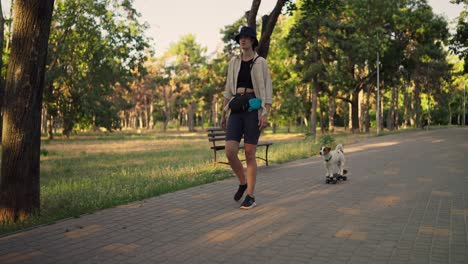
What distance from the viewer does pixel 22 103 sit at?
5488 millimetres

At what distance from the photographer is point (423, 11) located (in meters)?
41.5

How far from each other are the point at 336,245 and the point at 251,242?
0.83 metres

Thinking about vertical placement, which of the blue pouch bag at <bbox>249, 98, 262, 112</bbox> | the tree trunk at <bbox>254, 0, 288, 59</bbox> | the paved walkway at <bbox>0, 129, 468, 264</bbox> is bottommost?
the paved walkway at <bbox>0, 129, 468, 264</bbox>

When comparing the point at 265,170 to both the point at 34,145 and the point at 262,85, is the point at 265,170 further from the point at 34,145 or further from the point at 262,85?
the point at 34,145

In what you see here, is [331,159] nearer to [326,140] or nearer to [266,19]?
A: [326,140]

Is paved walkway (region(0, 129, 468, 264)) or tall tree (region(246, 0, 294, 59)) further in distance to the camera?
tall tree (region(246, 0, 294, 59))

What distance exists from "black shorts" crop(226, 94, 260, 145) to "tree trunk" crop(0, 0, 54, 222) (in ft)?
8.26

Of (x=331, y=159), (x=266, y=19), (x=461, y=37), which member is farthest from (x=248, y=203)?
(x=461, y=37)

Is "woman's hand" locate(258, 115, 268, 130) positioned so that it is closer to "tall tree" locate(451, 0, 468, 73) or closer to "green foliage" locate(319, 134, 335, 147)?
"green foliage" locate(319, 134, 335, 147)

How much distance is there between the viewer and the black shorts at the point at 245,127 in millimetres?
6395

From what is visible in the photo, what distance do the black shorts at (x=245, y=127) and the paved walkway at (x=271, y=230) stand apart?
979 millimetres

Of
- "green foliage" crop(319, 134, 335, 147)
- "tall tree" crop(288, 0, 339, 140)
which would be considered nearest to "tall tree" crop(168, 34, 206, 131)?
"tall tree" crop(288, 0, 339, 140)

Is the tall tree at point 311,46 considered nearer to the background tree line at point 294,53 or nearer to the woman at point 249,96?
the background tree line at point 294,53

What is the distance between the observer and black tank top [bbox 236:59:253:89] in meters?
6.47
